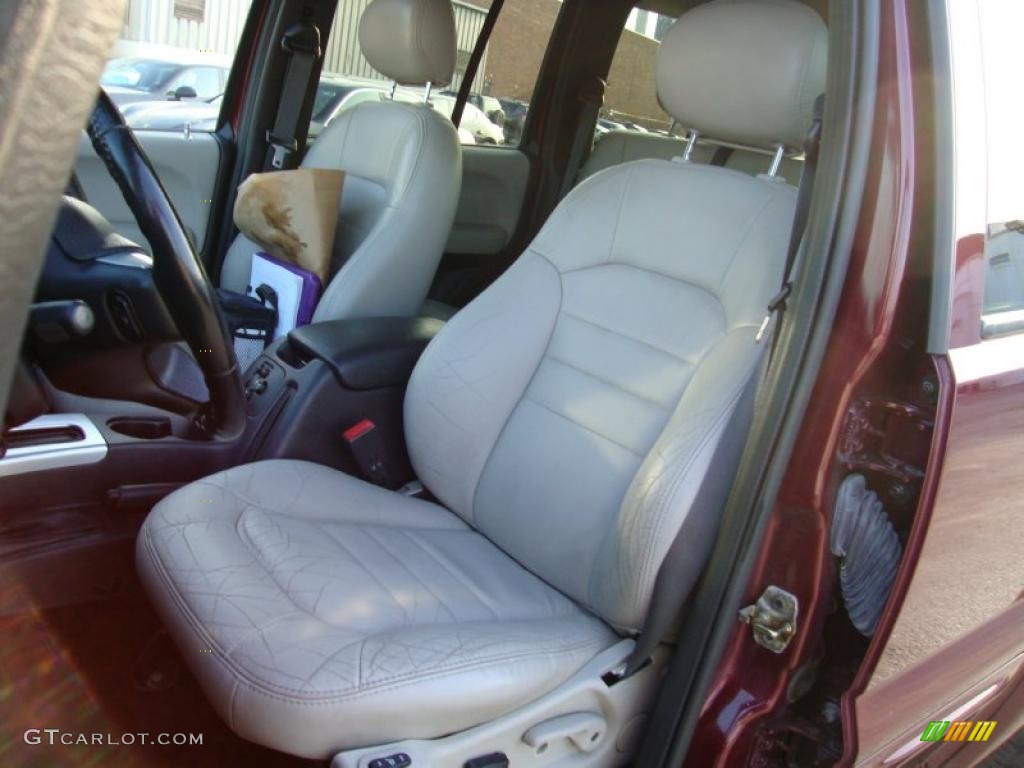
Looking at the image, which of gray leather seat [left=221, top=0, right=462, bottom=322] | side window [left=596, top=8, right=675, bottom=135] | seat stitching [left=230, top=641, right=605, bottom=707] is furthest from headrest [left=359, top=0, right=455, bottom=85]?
seat stitching [left=230, top=641, right=605, bottom=707]

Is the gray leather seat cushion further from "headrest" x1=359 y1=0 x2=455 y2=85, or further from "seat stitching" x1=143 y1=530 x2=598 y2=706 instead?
"headrest" x1=359 y1=0 x2=455 y2=85

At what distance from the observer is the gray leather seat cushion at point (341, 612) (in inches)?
48.3

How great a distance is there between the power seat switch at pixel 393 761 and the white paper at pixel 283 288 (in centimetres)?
131

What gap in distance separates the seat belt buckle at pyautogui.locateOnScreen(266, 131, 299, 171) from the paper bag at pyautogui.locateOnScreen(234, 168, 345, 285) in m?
0.48

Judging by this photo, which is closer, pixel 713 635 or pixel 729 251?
pixel 713 635

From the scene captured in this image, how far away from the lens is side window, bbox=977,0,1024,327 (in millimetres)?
1266

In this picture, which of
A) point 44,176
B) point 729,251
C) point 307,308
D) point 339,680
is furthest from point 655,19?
point 44,176

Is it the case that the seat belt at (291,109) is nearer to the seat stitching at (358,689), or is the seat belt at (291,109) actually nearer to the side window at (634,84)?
the side window at (634,84)

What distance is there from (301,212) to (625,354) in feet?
3.55

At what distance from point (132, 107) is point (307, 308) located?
0.81 metres

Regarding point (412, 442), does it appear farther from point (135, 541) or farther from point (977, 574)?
point (977, 574)

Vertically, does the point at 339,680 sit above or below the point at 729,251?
below

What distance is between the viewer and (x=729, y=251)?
5.24ft

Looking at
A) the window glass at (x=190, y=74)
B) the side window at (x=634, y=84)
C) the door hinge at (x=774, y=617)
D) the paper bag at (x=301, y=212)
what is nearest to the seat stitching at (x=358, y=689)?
the door hinge at (x=774, y=617)
